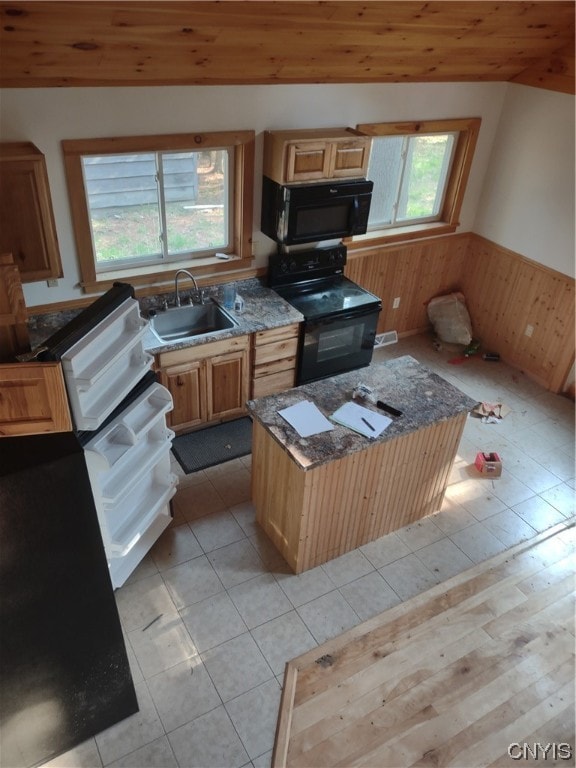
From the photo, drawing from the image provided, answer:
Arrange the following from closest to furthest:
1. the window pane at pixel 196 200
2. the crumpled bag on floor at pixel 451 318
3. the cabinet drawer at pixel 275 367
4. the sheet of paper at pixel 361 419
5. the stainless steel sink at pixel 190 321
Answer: the sheet of paper at pixel 361 419 < the window pane at pixel 196 200 < the stainless steel sink at pixel 190 321 < the cabinet drawer at pixel 275 367 < the crumpled bag on floor at pixel 451 318

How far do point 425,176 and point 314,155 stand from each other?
162 cm

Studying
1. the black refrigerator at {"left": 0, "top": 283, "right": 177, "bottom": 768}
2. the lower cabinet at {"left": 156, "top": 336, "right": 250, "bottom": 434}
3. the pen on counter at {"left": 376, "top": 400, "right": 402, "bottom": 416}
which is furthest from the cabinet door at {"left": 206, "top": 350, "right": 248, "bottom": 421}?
the pen on counter at {"left": 376, "top": 400, "right": 402, "bottom": 416}

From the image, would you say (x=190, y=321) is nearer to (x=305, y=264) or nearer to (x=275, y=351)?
(x=275, y=351)

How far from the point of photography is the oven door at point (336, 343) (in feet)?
14.3

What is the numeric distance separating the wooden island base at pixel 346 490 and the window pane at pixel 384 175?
8.05 ft

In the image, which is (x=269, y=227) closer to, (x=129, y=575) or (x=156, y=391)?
(x=156, y=391)

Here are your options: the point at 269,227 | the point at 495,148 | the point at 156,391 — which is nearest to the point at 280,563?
the point at 156,391

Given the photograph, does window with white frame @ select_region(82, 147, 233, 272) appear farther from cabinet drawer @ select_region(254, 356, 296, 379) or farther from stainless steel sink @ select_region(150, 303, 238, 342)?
cabinet drawer @ select_region(254, 356, 296, 379)

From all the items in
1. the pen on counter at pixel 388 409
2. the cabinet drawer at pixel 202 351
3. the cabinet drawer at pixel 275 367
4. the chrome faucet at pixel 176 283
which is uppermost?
the chrome faucet at pixel 176 283

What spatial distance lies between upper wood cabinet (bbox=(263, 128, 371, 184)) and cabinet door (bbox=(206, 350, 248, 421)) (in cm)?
132

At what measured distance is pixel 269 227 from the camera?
14.2 feet

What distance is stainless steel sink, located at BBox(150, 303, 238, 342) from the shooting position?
4121 millimetres

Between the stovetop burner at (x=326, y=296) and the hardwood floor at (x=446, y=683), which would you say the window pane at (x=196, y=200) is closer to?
the stovetop burner at (x=326, y=296)

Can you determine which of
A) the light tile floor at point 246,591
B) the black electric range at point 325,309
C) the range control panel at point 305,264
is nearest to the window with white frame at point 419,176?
the range control panel at point 305,264
